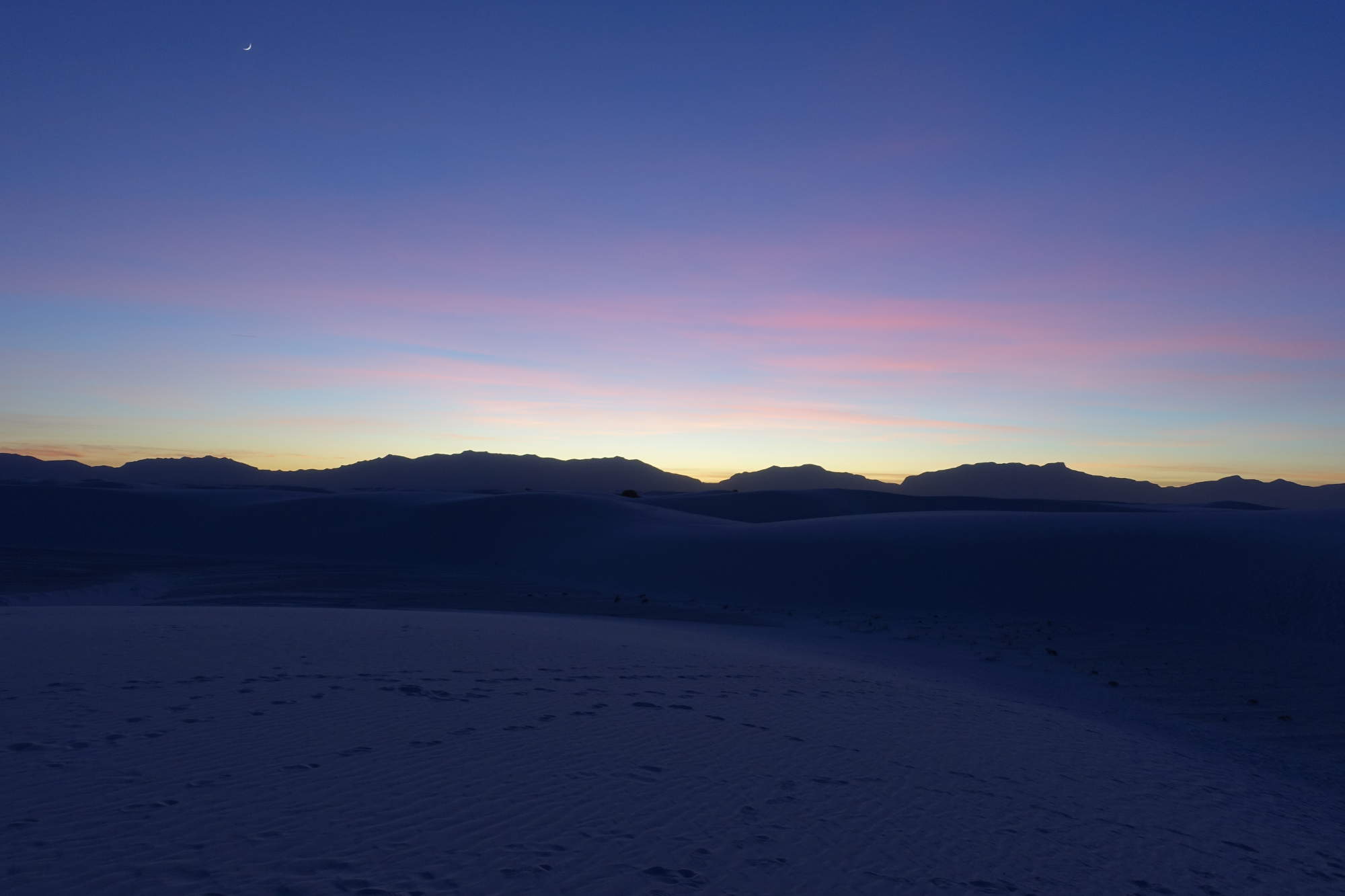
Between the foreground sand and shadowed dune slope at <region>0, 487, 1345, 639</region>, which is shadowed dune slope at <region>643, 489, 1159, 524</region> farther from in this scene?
the foreground sand

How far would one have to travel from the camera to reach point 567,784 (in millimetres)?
5809

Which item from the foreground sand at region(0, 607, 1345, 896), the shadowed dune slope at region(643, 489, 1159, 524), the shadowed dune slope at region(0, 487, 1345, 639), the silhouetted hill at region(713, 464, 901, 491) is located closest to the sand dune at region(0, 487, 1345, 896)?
the foreground sand at region(0, 607, 1345, 896)

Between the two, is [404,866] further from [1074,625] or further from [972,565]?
[972,565]

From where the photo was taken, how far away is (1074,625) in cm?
1953

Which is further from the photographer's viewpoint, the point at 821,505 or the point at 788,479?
the point at 788,479

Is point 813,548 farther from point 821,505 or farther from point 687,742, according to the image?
point 821,505

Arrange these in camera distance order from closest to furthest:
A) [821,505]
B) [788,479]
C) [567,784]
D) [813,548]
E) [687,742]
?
[567,784], [687,742], [813,548], [821,505], [788,479]

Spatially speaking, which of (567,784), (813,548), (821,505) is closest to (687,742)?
(567,784)

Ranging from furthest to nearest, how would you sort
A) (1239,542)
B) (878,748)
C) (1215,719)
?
(1239,542)
(1215,719)
(878,748)

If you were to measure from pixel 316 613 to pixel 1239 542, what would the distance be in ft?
78.3

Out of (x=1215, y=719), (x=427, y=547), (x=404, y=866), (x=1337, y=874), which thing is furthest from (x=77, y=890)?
(x=427, y=547)

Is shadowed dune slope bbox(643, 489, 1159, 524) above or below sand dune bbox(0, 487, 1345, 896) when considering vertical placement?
above

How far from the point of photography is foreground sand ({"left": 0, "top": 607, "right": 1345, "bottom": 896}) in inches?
174

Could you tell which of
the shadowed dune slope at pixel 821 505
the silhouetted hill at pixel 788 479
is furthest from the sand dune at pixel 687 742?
the silhouetted hill at pixel 788 479
